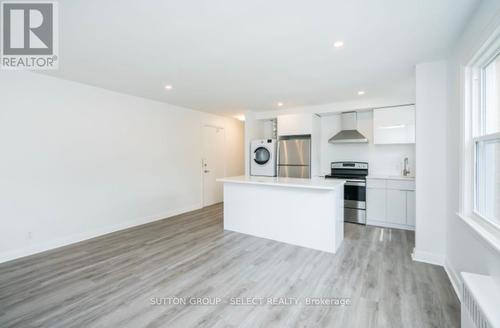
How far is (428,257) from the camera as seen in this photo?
2.76 metres

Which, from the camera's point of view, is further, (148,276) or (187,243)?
(187,243)

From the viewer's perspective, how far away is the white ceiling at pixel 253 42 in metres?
1.77

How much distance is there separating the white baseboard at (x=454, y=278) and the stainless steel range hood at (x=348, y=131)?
265 cm

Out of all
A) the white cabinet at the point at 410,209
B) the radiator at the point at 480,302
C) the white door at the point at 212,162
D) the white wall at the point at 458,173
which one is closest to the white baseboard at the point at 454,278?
the white wall at the point at 458,173

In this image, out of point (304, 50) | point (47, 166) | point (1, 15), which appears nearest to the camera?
point (1, 15)

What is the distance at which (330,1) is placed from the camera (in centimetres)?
167

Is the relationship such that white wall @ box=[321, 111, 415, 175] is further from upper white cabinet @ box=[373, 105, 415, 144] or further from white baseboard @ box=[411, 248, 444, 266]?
white baseboard @ box=[411, 248, 444, 266]

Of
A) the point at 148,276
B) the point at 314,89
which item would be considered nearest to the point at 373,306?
the point at 148,276

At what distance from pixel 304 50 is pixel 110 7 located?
1.78 metres

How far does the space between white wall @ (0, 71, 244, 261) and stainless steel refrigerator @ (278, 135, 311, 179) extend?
7.41 ft

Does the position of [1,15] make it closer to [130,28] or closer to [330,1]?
[130,28]

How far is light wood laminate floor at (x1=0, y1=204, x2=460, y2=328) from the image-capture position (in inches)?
71.6

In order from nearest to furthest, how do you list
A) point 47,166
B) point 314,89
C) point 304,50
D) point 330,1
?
point 330,1, point 304,50, point 47,166, point 314,89

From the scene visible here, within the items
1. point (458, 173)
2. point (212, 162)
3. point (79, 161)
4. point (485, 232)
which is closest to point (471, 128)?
point (458, 173)
